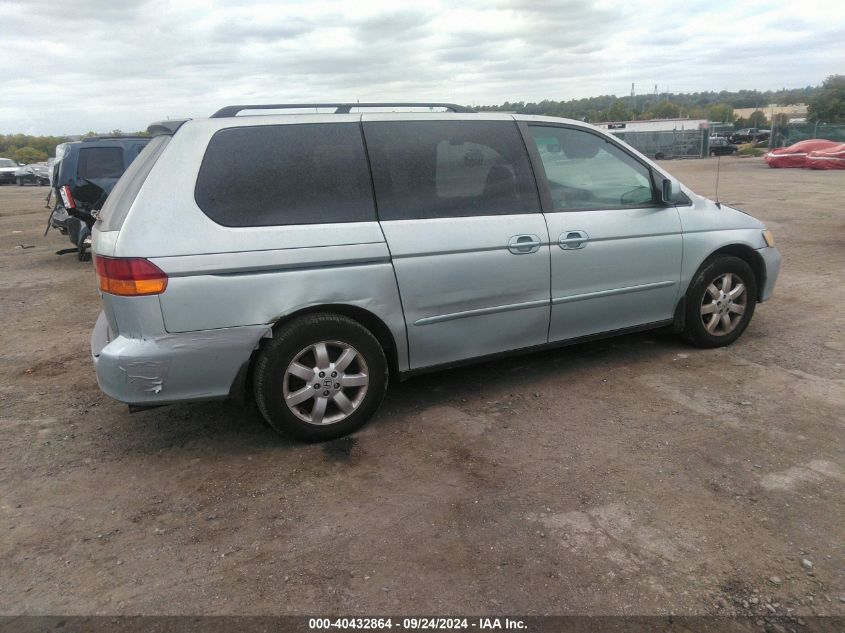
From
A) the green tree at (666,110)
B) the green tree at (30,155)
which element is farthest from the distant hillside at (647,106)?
the green tree at (30,155)

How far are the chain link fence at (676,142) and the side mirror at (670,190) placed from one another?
4168cm

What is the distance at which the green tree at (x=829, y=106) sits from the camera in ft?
170

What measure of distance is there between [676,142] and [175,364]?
46.1 meters

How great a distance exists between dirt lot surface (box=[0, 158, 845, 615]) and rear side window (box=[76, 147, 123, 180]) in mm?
6915

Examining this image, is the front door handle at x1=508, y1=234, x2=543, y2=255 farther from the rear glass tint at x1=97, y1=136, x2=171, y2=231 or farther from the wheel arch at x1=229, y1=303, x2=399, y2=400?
the rear glass tint at x1=97, y1=136, x2=171, y2=231

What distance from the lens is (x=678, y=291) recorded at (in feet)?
16.0

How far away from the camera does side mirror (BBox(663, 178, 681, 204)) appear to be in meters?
4.68

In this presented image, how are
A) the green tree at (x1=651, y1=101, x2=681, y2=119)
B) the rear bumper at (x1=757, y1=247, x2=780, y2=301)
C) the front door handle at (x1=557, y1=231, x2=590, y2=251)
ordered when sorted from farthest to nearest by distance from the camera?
1. the green tree at (x1=651, y1=101, x2=681, y2=119)
2. the rear bumper at (x1=757, y1=247, x2=780, y2=301)
3. the front door handle at (x1=557, y1=231, x2=590, y2=251)

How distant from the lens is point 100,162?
1118 cm

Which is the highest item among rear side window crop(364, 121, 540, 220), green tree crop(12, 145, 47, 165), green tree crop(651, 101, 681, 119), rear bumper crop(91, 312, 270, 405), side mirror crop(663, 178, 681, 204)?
green tree crop(651, 101, 681, 119)

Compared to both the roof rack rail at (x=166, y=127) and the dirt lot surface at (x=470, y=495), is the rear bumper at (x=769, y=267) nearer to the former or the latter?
the dirt lot surface at (x=470, y=495)

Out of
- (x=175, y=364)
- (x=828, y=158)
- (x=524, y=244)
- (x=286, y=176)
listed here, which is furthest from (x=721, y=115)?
(x=175, y=364)

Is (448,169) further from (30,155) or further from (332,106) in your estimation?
(30,155)

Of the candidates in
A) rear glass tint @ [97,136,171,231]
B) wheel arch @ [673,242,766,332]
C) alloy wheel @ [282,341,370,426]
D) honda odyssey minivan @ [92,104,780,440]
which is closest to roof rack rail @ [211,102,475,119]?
honda odyssey minivan @ [92,104,780,440]
